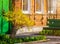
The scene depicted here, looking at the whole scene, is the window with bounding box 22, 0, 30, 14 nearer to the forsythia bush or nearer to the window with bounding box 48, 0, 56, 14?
the window with bounding box 48, 0, 56, 14

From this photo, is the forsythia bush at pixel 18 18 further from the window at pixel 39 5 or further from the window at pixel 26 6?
the window at pixel 39 5

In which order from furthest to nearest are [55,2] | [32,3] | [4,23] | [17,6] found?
[55,2]
[32,3]
[17,6]
[4,23]

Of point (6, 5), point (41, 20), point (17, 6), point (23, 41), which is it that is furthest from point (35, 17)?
point (23, 41)

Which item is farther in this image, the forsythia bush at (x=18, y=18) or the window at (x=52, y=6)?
the window at (x=52, y=6)

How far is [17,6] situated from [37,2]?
8.98ft

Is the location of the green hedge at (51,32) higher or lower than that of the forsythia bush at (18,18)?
lower

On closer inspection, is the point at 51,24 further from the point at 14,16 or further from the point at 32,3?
the point at 14,16

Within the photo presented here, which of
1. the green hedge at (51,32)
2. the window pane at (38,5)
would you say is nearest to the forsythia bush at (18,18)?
the green hedge at (51,32)

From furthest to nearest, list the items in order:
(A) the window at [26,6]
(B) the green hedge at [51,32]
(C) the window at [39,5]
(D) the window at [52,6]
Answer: (D) the window at [52,6], (C) the window at [39,5], (A) the window at [26,6], (B) the green hedge at [51,32]

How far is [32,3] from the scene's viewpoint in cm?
2200

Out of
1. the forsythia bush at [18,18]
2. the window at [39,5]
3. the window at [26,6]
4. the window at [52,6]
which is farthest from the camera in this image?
the window at [52,6]

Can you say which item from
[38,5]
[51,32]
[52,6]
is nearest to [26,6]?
[38,5]

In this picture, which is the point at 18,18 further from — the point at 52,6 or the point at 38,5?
the point at 52,6

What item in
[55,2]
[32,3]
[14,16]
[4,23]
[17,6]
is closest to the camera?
[14,16]
